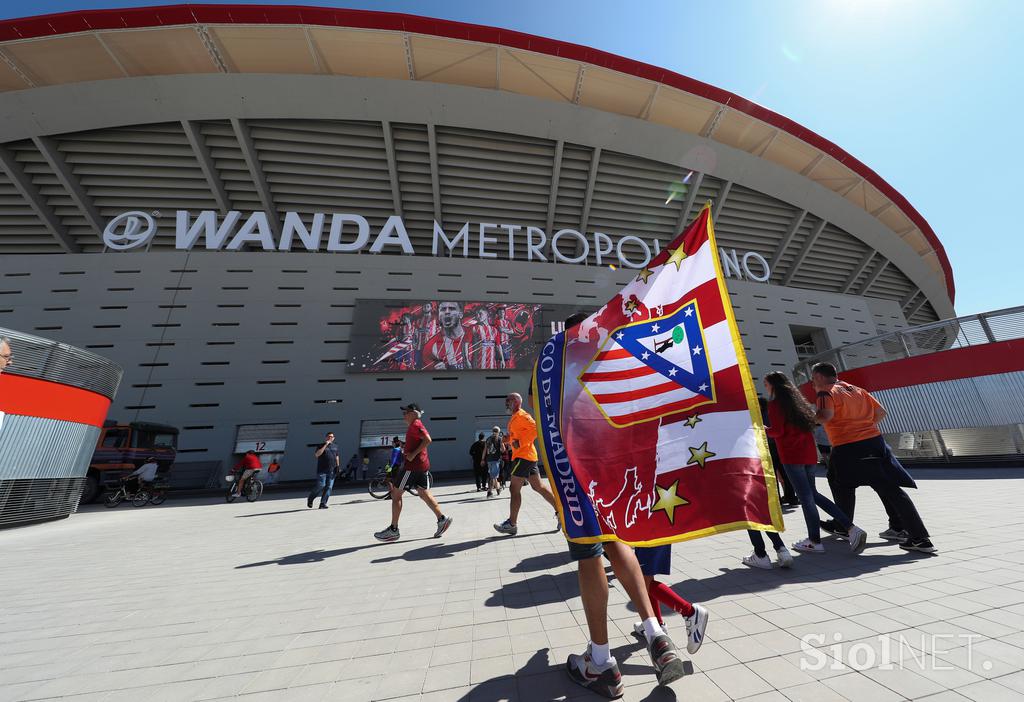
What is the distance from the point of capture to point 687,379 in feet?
6.25

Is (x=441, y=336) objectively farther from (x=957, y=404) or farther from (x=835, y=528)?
(x=957, y=404)

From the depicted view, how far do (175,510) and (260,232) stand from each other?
11173 millimetres

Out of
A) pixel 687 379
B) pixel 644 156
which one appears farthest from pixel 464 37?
pixel 687 379

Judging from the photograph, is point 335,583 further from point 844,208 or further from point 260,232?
point 844,208

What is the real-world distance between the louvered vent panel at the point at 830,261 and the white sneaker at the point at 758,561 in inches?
936

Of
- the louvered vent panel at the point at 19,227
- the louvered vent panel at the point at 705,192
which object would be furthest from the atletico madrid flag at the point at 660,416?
the louvered vent panel at the point at 19,227

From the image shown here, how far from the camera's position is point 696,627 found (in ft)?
5.78

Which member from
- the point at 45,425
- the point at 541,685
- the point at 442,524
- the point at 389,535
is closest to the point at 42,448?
the point at 45,425

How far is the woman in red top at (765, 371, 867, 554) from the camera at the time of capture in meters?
3.41

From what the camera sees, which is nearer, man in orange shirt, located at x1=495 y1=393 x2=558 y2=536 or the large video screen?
man in orange shirt, located at x1=495 y1=393 x2=558 y2=536

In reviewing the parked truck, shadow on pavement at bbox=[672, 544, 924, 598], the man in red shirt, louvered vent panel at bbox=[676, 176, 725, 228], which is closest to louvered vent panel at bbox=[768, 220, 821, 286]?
louvered vent panel at bbox=[676, 176, 725, 228]

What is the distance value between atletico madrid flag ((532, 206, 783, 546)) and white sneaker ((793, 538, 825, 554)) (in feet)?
9.11

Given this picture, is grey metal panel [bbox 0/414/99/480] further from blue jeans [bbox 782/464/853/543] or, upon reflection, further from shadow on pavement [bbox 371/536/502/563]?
blue jeans [bbox 782/464/853/543]

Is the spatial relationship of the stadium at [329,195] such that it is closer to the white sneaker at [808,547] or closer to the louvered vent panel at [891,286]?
the louvered vent panel at [891,286]
